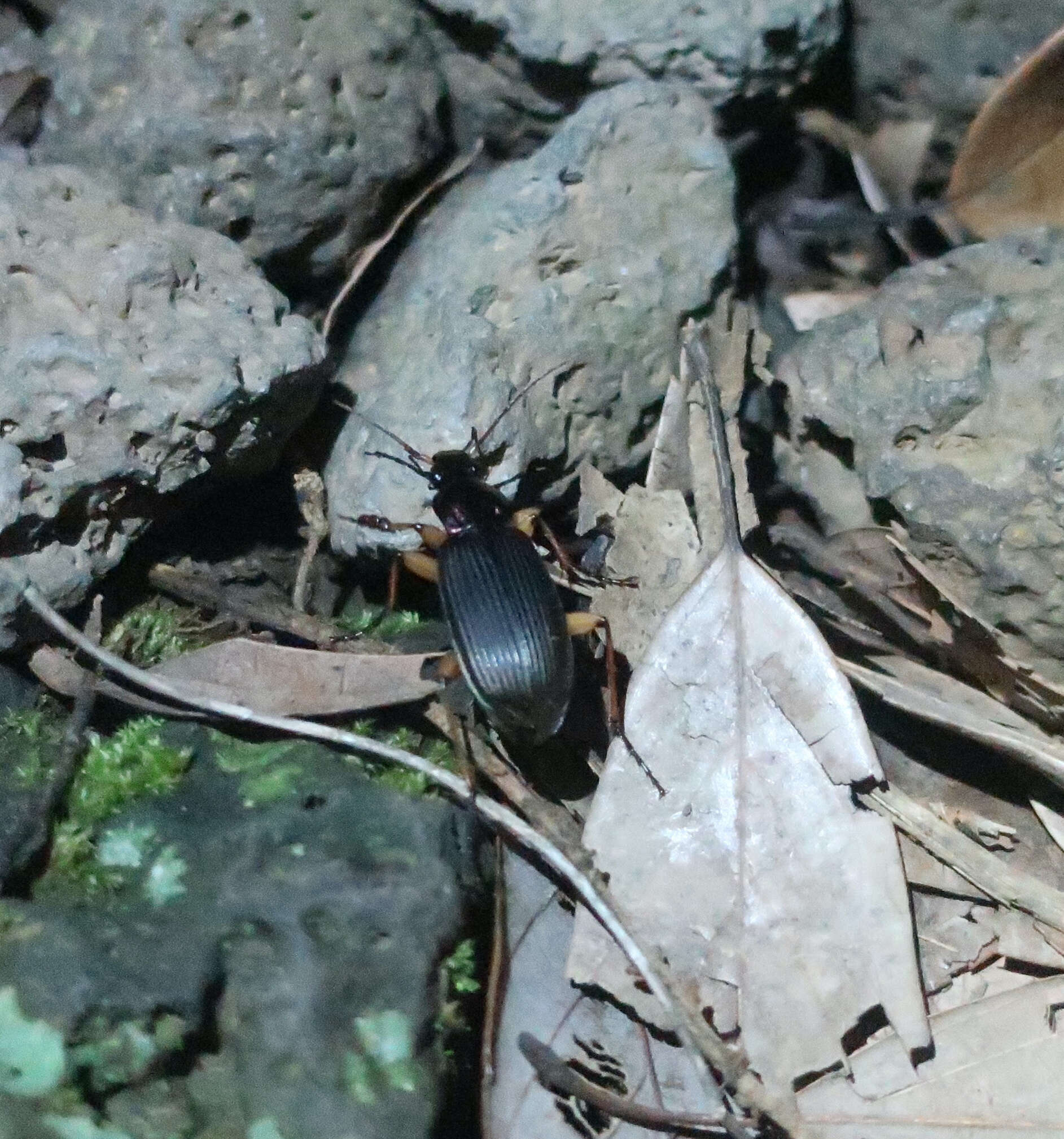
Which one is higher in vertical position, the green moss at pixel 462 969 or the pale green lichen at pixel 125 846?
the pale green lichen at pixel 125 846

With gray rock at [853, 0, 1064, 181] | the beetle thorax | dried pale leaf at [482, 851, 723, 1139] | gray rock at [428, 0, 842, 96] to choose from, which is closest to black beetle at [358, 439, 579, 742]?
the beetle thorax

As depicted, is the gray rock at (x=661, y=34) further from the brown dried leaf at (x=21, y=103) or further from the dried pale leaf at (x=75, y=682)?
the dried pale leaf at (x=75, y=682)

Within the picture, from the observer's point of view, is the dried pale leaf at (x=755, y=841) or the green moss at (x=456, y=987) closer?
the green moss at (x=456, y=987)

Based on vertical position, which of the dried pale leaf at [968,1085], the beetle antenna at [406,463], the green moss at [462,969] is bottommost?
the dried pale leaf at [968,1085]

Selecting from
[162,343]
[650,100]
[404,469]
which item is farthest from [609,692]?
[650,100]

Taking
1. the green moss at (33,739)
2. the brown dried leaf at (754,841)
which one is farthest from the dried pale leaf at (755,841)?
the green moss at (33,739)

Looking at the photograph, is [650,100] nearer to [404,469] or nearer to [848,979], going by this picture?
[404,469]

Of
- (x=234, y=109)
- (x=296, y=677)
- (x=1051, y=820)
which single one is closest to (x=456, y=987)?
(x=296, y=677)

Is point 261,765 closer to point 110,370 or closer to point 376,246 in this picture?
point 110,370
